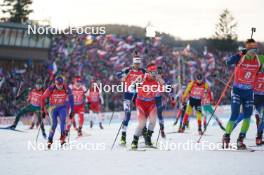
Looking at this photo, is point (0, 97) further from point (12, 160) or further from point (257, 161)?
point (257, 161)

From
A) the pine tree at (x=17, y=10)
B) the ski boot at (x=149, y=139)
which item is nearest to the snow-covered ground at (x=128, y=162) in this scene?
the ski boot at (x=149, y=139)

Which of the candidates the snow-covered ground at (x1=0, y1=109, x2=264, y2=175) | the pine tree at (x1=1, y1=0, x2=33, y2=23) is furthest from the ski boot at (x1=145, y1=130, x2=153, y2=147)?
the pine tree at (x1=1, y1=0, x2=33, y2=23)

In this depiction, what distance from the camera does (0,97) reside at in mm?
29203

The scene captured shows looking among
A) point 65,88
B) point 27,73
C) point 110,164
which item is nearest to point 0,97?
point 27,73

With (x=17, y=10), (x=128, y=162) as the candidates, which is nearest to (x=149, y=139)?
(x=128, y=162)

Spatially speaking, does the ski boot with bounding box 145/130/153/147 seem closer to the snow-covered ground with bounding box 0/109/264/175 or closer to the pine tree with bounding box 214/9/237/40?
the snow-covered ground with bounding box 0/109/264/175

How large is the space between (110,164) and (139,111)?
3.07 m

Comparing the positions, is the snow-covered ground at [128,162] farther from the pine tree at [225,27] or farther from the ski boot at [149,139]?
the pine tree at [225,27]

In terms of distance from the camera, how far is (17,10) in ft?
226

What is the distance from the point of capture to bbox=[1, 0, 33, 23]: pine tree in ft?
225

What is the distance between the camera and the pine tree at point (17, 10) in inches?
2702

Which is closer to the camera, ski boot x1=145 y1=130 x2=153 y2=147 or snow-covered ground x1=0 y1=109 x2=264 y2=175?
snow-covered ground x1=0 y1=109 x2=264 y2=175

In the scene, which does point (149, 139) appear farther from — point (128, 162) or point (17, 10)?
point (17, 10)

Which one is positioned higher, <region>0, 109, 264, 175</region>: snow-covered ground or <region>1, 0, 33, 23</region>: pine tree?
<region>1, 0, 33, 23</region>: pine tree
